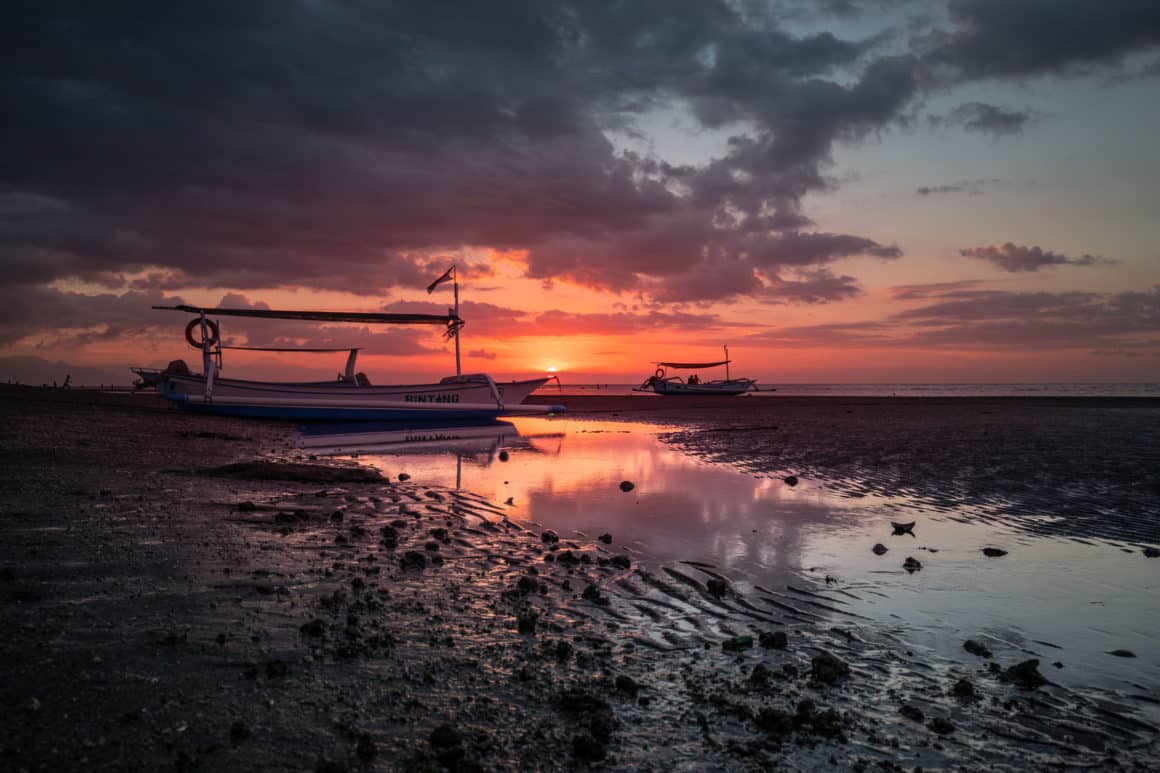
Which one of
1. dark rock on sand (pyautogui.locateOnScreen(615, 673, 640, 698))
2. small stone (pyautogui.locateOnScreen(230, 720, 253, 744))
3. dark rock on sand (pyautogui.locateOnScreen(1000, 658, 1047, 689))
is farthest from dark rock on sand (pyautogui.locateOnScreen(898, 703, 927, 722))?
small stone (pyautogui.locateOnScreen(230, 720, 253, 744))

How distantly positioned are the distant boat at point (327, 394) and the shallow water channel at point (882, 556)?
21.6 meters

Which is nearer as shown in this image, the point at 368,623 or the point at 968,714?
the point at 968,714

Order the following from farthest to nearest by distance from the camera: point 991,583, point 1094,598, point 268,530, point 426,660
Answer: point 268,530 < point 991,583 < point 1094,598 < point 426,660

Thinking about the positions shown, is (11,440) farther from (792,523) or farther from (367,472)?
(792,523)

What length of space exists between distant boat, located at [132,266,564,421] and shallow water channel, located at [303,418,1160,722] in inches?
850

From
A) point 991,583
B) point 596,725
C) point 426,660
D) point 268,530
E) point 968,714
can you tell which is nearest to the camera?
point 596,725

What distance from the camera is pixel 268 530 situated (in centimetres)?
995

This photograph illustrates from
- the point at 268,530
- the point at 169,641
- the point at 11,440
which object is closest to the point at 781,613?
the point at 169,641

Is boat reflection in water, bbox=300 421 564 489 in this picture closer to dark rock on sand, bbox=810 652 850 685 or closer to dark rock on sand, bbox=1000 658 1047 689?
dark rock on sand, bbox=810 652 850 685

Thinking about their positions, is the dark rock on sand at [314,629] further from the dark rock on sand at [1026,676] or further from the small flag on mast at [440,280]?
the small flag on mast at [440,280]

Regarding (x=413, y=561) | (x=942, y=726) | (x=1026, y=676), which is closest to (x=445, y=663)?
(x=413, y=561)

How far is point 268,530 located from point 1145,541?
14773 mm

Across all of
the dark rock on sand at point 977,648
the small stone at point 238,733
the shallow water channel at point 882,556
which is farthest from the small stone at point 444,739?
the dark rock on sand at point 977,648

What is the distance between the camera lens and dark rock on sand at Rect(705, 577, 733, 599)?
26.0 ft
